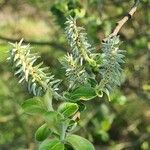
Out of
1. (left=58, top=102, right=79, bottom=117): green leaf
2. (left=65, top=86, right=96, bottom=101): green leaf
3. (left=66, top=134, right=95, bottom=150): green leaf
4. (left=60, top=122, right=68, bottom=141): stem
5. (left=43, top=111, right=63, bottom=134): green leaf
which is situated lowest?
(left=66, top=134, right=95, bottom=150): green leaf

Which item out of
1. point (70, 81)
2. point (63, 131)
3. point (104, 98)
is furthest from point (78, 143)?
point (104, 98)

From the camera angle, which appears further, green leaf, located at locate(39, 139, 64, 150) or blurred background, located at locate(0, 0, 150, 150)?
blurred background, located at locate(0, 0, 150, 150)

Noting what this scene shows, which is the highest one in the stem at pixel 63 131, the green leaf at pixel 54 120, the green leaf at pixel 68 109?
the green leaf at pixel 68 109

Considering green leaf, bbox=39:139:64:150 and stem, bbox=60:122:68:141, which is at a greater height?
stem, bbox=60:122:68:141

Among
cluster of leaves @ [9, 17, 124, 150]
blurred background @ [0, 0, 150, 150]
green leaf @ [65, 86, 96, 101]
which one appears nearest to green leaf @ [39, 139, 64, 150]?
cluster of leaves @ [9, 17, 124, 150]

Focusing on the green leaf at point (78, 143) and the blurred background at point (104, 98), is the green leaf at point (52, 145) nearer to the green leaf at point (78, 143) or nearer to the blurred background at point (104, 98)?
the green leaf at point (78, 143)

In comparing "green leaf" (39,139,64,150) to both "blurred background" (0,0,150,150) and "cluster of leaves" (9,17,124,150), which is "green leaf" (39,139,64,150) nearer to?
"cluster of leaves" (9,17,124,150)

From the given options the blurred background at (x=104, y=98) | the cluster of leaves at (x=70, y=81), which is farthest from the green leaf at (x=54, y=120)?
the blurred background at (x=104, y=98)

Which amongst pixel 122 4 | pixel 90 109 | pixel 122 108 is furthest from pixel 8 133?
pixel 122 4
